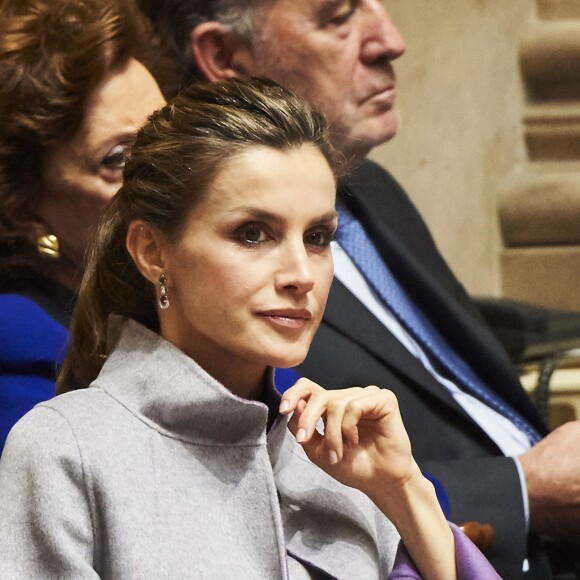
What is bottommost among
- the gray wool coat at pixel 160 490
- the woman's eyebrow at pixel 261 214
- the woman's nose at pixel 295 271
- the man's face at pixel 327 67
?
the gray wool coat at pixel 160 490

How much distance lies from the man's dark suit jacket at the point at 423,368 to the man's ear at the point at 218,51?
12.0 inches

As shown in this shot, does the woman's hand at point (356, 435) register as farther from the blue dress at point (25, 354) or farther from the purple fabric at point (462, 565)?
the blue dress at point (25, 354)

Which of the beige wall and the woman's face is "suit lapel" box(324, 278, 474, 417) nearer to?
the woman's face

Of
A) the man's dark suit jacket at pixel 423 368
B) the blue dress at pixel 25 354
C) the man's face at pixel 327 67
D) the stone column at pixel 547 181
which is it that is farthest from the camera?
the stone column at pixel 547 181

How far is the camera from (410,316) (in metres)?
2.39

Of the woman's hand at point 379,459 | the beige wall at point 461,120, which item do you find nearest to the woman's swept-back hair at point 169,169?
the woman's hand at point 379,459

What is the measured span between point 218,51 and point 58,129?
0.57 meters

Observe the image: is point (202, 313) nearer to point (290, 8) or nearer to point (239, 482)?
point (239, 482)

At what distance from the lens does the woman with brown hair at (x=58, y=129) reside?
1837 mm

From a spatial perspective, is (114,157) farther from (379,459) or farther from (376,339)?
(379,459)

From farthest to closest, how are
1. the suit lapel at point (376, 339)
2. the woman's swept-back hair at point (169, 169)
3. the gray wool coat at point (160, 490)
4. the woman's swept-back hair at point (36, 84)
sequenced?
the suit lapel at point (376, 339)
the woman's swept-back hair at point (36, 84)
the woman's swept-back hair at point (169, 169)
the gray wool coat at point (160, 490)

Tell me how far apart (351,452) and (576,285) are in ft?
7.48

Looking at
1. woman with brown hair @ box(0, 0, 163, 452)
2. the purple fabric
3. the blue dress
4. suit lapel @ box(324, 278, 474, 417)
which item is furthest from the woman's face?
suit lapel @ box(324, 278, 474, 417)

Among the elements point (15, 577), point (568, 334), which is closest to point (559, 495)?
point (568, 334)
